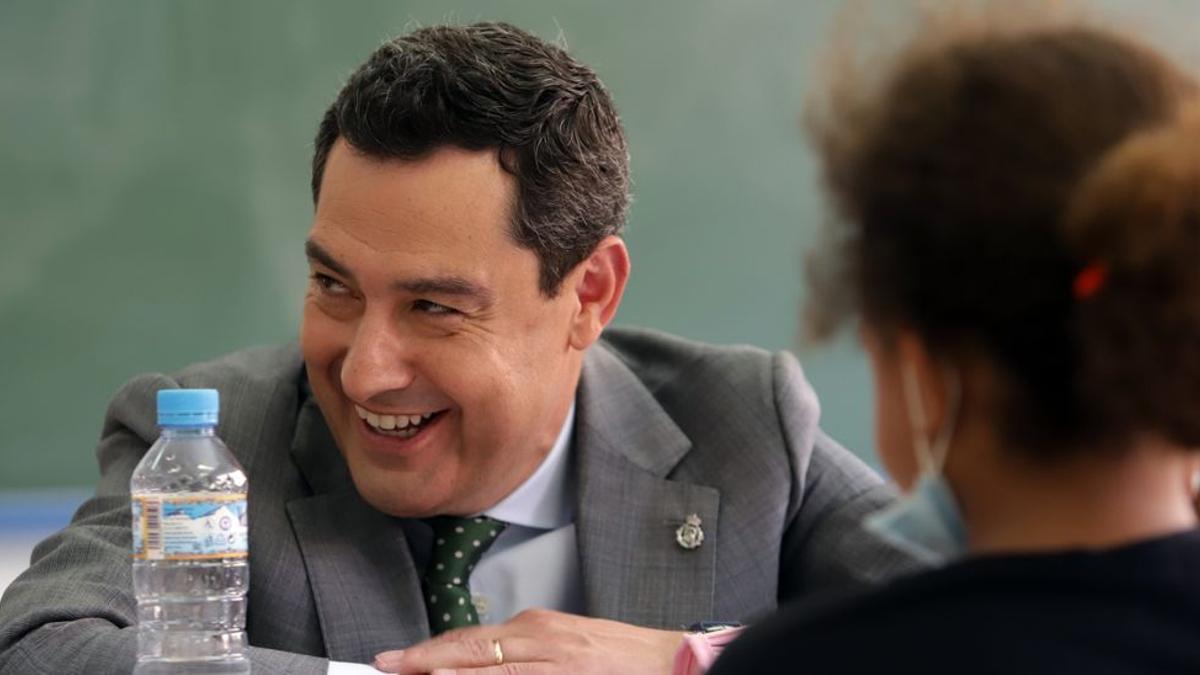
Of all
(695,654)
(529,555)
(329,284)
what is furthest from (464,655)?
(329,284)

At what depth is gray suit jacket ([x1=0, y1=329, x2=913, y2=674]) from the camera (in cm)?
227

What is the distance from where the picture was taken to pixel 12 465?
3.78m

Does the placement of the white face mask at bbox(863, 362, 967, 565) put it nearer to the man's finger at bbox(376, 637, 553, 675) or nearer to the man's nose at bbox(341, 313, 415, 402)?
the man's finger at bbox(376, 637, 553, 675)

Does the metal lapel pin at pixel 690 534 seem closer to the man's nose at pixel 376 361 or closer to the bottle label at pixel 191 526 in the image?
the man's nose at pixel 376 361

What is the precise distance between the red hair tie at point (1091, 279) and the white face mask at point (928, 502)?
0.40ft

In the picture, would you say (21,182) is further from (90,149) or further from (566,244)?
(566,244)

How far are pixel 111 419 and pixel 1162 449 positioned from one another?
5.60 feet

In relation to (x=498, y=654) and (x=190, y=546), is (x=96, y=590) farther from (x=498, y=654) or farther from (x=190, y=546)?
(x=498, y=654)

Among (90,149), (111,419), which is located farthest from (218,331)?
(111,419)

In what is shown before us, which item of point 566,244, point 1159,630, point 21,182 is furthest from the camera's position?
point 21,182

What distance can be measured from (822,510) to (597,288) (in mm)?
476

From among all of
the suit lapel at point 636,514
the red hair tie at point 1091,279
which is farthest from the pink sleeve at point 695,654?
the red hair tie at point 1091,279

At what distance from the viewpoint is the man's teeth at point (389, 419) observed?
228 centimetres

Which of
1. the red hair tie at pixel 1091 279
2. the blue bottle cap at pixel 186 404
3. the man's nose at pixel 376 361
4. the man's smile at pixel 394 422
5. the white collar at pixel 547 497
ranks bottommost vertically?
the white collar at pixel 547 497
